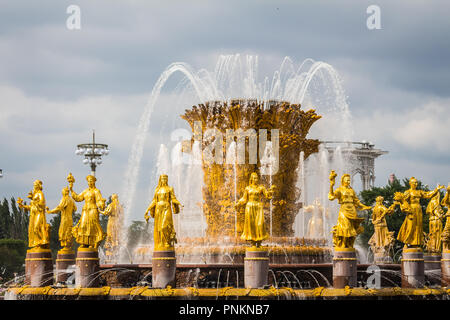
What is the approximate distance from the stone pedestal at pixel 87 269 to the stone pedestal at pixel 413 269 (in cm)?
802

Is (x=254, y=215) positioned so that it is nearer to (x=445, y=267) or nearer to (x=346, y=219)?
(x=346, y=219)

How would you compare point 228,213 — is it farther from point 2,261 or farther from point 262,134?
point 2,261

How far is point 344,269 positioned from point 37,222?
27.1 ft

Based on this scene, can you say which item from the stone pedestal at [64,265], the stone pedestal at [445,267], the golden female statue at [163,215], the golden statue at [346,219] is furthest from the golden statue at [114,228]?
the stone pedestal at [445,267]

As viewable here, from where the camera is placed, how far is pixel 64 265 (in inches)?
803

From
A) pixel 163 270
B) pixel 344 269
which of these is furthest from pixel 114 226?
pixel 344 269

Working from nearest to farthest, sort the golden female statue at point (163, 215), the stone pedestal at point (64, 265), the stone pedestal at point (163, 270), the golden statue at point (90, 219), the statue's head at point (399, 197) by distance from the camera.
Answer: the stone pedestal at point (163, 270)
the golden female statue at point (163, 215)
the golden statue at point (90, 219)
the statue's head at point (399, 197)
the stone pedestal at point (64, 265)

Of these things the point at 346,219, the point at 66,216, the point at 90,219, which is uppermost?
the point at 66,216

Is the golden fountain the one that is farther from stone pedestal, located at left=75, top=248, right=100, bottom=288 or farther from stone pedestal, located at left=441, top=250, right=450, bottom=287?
stone pedestal, located at left=441, top=250, right=450, bottom=287

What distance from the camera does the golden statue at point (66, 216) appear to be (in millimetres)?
20000

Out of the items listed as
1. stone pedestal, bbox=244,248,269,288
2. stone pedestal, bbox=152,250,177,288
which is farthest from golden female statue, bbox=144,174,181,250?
stone pedestal, bbox=244,248,269,288

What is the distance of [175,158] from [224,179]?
3.16 m

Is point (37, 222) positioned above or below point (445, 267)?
above

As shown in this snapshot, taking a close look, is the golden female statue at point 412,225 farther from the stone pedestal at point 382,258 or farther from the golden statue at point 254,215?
the stone pedestal at point 382,258
